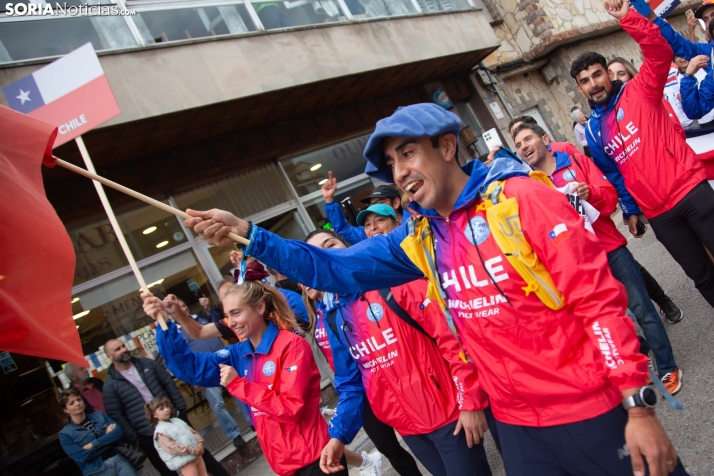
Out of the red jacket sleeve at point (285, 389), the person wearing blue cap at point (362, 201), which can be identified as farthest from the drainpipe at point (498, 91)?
the red jacket sleeve at point (285, 389)

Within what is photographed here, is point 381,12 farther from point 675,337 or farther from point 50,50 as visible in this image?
point 675,337

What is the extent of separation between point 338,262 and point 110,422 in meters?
4.46

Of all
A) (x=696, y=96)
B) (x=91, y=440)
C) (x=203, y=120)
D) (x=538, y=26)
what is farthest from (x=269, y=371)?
(x=538, y=26)

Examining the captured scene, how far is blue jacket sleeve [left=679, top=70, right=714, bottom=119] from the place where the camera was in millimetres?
4086

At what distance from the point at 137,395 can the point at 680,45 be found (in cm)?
632

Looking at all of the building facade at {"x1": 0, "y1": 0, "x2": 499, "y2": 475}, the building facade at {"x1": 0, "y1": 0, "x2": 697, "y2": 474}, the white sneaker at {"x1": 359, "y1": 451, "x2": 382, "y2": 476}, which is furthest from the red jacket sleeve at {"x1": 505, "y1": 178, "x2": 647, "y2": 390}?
the building facade at {"x1": 0, "y1": 0, "x2": 499, "y2": 475}

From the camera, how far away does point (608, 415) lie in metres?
1.70

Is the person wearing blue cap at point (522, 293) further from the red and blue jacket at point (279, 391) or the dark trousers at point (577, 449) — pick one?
the red and blue jacket at point (279, 391)

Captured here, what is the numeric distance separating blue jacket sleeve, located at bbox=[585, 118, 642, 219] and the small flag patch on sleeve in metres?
2.89

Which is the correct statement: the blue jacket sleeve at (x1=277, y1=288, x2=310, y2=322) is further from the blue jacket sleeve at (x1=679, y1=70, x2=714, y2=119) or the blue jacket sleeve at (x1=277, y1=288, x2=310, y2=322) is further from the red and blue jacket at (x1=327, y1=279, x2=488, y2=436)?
the blue jacket sleeve at (x1=679, y1=70, x2=714, y2=119)

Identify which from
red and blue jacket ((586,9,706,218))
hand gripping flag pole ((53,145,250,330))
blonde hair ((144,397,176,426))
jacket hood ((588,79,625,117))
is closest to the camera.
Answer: hand gripping flag pole ((53,145,250,330))

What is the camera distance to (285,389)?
2.91 metres

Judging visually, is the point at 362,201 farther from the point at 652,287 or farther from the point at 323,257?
the point at 323,257

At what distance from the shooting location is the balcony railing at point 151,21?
258 inches
